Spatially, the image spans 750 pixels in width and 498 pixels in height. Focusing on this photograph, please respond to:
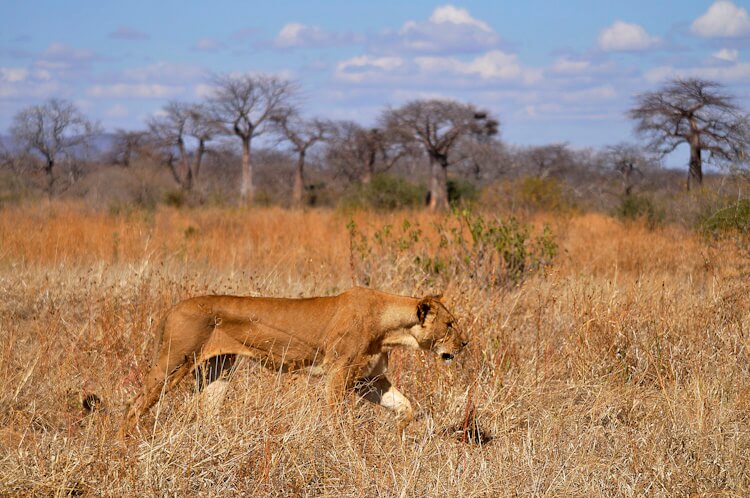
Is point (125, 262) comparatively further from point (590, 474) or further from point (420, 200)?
point (420, 200)

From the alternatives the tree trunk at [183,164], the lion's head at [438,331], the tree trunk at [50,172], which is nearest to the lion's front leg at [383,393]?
the lion's head at [438,331]

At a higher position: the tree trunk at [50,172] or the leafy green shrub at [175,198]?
the tree trunk at [50,172]

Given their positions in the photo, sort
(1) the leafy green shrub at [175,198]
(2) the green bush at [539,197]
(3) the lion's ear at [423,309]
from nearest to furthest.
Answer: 1. (3) the lion's ear at [423,309]
2. (2) the green bush at [539,197]
3. (1) the leafy green shrub at [175,198]

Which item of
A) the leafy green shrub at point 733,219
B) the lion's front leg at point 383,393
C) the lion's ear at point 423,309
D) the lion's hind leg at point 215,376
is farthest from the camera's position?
the leafy green shrub at point 733,219

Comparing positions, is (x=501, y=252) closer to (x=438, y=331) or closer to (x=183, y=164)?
(x=438, y=331)

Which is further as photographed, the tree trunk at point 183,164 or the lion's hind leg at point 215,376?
the tree trunk at point 183,164

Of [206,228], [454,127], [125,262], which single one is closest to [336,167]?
[454,127]

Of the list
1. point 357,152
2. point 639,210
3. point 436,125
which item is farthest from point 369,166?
point 639,210

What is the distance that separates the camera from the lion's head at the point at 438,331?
6086mm

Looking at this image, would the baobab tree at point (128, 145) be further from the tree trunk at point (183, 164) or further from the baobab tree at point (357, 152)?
the baobab tree at point (357, 152)

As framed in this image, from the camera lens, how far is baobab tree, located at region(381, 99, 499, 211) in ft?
134

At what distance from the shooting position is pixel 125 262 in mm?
10945

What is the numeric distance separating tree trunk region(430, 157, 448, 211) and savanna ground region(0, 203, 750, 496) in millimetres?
27114

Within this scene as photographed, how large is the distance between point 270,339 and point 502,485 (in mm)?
1891
